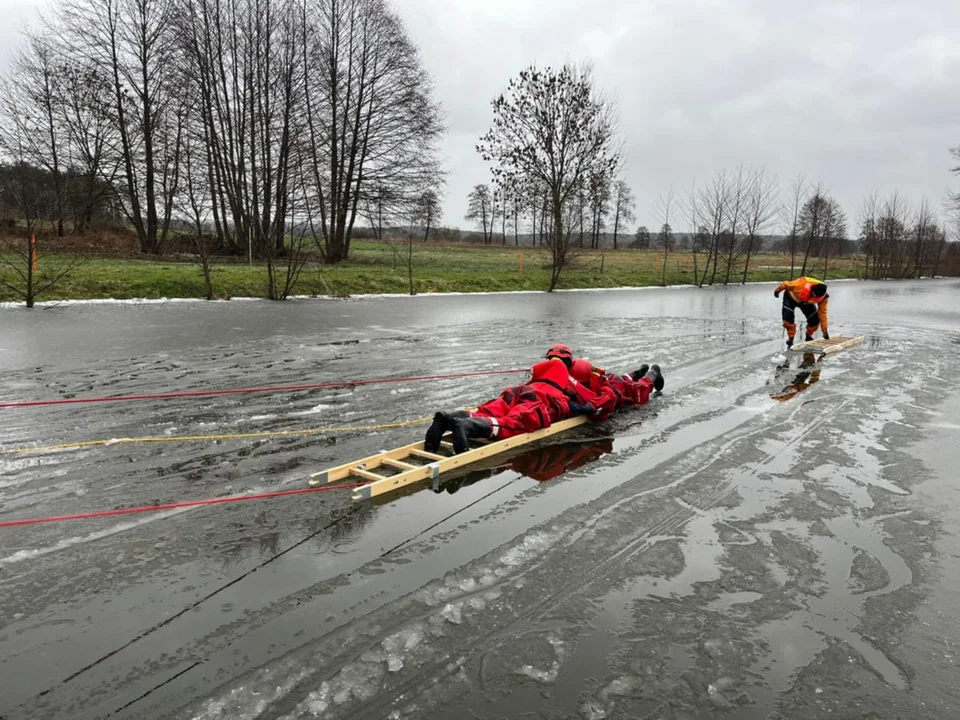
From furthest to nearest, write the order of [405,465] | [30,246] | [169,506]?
1. [30,246]
2. [405,465]
3. [169,506]

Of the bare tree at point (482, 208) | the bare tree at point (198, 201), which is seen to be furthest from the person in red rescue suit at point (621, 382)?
the bare tree at point (482, 208)

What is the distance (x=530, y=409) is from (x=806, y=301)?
952 cm

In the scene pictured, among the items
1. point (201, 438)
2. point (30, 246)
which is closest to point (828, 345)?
point (201, 438)

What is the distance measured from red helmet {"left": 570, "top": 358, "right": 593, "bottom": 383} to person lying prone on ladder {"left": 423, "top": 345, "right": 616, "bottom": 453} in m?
0.09

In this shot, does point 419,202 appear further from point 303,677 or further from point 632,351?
point 303,677

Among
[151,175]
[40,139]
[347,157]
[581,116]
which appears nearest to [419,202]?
[347,157]

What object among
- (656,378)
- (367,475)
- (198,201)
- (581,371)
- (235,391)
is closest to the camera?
(367,475)

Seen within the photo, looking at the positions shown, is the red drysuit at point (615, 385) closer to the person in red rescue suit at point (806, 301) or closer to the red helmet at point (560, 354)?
the red helmet at point (560, 354)

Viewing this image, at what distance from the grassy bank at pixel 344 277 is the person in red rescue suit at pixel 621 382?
48.2 feet

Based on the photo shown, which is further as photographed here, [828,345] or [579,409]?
[828,345]

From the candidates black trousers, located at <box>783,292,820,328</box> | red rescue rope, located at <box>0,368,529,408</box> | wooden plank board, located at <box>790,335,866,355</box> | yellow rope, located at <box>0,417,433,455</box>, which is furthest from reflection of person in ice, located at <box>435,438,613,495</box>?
black trousers, located at <box>783,292,820,328</box>

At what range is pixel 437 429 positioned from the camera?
5.79m

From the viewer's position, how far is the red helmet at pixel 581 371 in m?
7.50

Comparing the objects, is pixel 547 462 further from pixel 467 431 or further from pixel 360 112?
pixel 360 112
